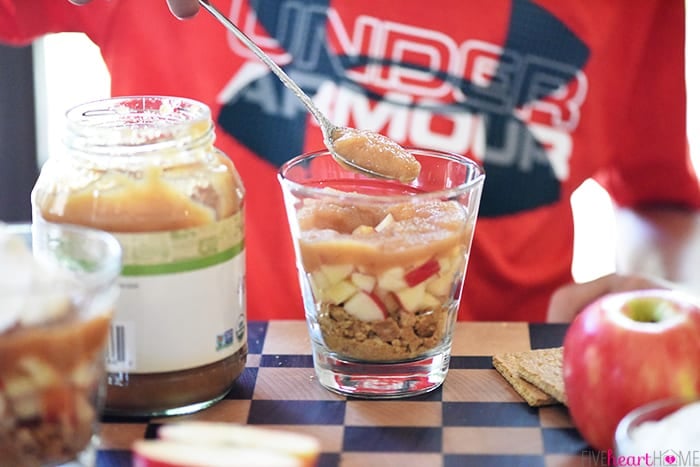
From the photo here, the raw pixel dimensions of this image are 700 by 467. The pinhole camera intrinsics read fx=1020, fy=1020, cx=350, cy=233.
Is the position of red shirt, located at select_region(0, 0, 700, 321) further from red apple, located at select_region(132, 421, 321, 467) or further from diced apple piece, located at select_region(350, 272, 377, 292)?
red apple, located at select_region(132, 421, 321, 467)

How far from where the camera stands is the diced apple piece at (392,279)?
74 cm

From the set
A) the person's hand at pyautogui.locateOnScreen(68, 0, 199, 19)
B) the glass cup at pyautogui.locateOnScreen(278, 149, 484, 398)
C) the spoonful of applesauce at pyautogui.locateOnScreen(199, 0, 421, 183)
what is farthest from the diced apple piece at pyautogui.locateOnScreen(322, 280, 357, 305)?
the person's hand at pyautogui.locateOnScreen(68, 0, 199, 19)

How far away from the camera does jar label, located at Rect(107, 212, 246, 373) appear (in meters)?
0.70

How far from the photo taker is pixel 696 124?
2.54 metres

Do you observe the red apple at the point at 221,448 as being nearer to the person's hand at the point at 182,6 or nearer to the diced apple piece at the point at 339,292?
the diced apple piece at the point at 339,292

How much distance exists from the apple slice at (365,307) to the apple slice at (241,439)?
14 cm

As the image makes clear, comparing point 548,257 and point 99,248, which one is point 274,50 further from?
point 99,248

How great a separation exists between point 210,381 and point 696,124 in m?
2.06

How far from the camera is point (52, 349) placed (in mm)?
606

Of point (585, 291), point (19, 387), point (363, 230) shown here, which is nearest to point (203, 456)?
point (19, 387)

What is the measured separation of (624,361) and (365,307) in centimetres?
19

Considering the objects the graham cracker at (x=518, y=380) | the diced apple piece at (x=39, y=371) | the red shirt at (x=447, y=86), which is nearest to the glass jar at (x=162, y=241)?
the diced apple piece at (x=39, y=371)

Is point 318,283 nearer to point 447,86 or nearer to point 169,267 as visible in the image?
point 169,267

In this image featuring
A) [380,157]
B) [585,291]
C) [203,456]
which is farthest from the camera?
[585,291]
